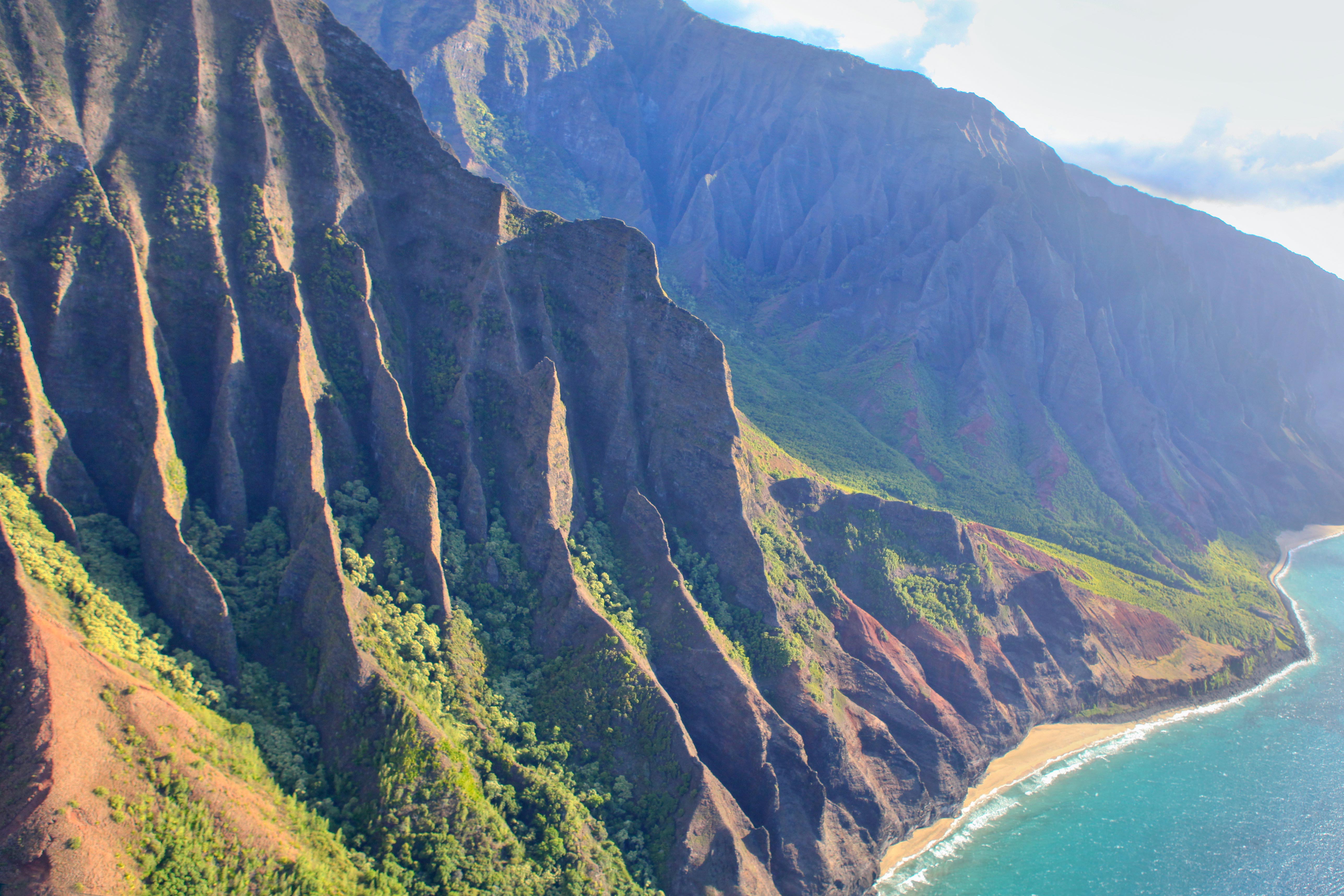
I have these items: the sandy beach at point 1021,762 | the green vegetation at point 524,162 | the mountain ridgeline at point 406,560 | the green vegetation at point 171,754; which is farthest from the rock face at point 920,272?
the green vegetation at point 171,754

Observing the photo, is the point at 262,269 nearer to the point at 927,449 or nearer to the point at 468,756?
the point at 468,756

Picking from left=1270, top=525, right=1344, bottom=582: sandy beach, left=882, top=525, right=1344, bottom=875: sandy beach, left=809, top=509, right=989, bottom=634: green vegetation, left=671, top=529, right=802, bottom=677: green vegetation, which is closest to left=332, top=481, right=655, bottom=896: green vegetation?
left=671, top=529, right=802, bottom=677: green vegetation

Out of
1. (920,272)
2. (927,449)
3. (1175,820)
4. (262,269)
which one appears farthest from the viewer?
(920,272)

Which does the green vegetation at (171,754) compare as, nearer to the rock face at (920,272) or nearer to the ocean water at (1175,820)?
the ocean water at (1175,820)

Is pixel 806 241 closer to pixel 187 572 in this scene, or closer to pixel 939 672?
pixel 939 672

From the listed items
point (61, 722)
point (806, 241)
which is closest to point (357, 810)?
point (61, 722)

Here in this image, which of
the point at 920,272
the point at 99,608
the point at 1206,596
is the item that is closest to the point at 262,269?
→ the point at 99,608

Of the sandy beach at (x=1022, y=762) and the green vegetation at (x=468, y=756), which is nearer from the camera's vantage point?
the green vegetation at (x=468, y=756)
